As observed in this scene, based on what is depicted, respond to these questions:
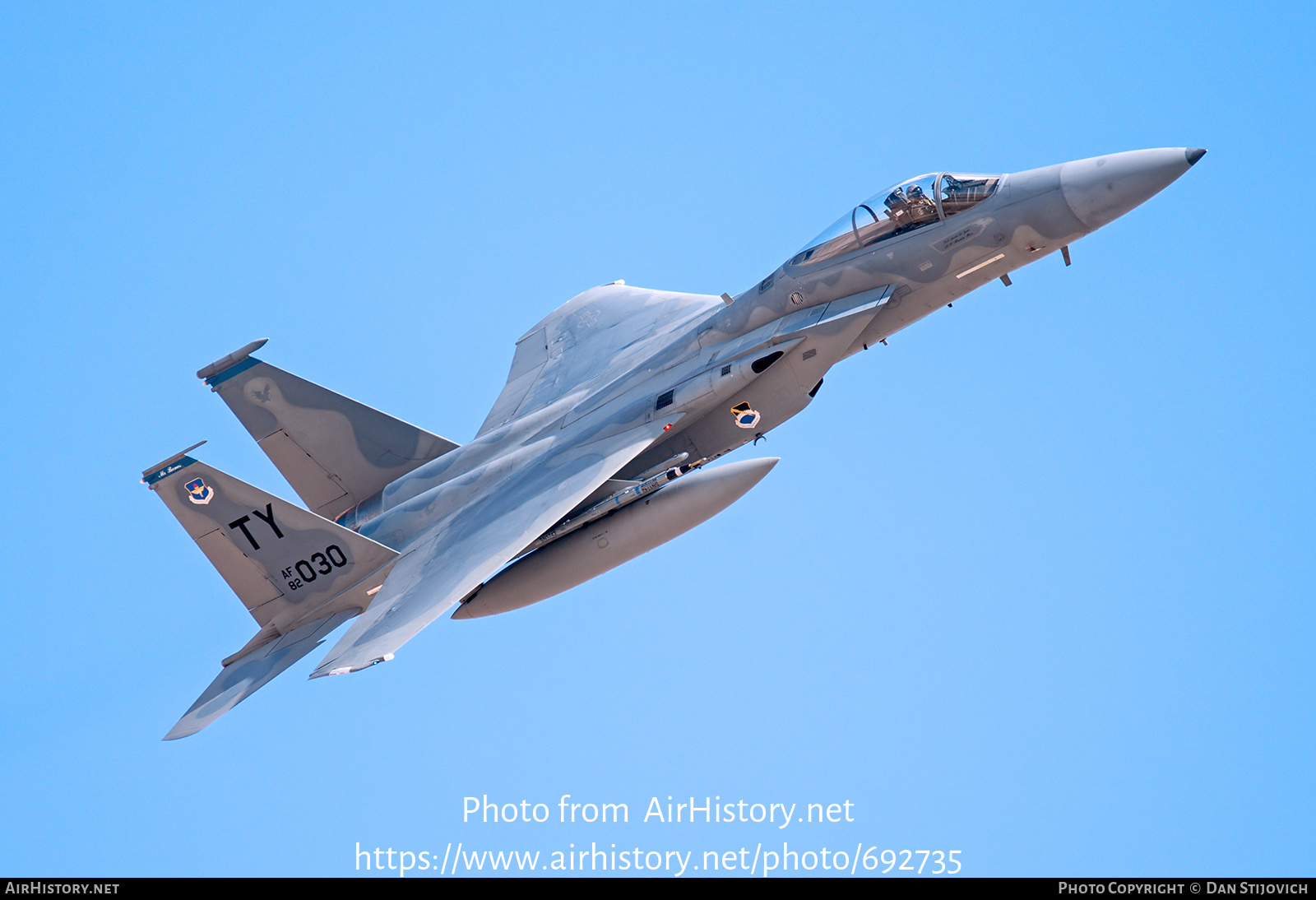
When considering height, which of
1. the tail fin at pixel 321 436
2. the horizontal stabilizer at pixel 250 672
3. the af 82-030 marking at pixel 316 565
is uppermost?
the tail fin at pixel 321 436

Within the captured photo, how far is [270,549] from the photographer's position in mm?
17344

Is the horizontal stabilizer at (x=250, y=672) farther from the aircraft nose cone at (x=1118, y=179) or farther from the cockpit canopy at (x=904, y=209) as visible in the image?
the aircraft nose cone at (x=1118, y=179)

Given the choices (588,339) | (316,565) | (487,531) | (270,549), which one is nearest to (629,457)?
(487,531)

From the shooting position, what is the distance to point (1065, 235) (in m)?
16.2

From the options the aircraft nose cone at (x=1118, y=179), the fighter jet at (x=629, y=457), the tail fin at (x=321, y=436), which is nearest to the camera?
the aircraft nose cone at (x=1118, y=179)

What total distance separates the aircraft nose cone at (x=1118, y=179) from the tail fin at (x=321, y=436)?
906cm

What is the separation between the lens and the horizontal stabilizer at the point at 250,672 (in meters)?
16.4

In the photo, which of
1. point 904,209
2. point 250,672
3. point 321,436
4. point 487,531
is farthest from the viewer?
A: point 321,436

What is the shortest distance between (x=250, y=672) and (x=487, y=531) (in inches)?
133

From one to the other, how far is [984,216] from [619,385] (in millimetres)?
5062

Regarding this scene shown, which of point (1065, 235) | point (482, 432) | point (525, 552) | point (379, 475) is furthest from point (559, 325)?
point (1065, 235)

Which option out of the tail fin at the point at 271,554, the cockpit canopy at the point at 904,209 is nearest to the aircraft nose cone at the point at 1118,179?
the cockpit canopy at the point at 904,209

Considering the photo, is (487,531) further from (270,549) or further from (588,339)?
(588,339)

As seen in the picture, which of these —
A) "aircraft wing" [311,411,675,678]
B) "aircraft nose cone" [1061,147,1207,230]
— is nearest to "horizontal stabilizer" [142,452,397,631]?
"aircraft wing" [311,411,675,678]
